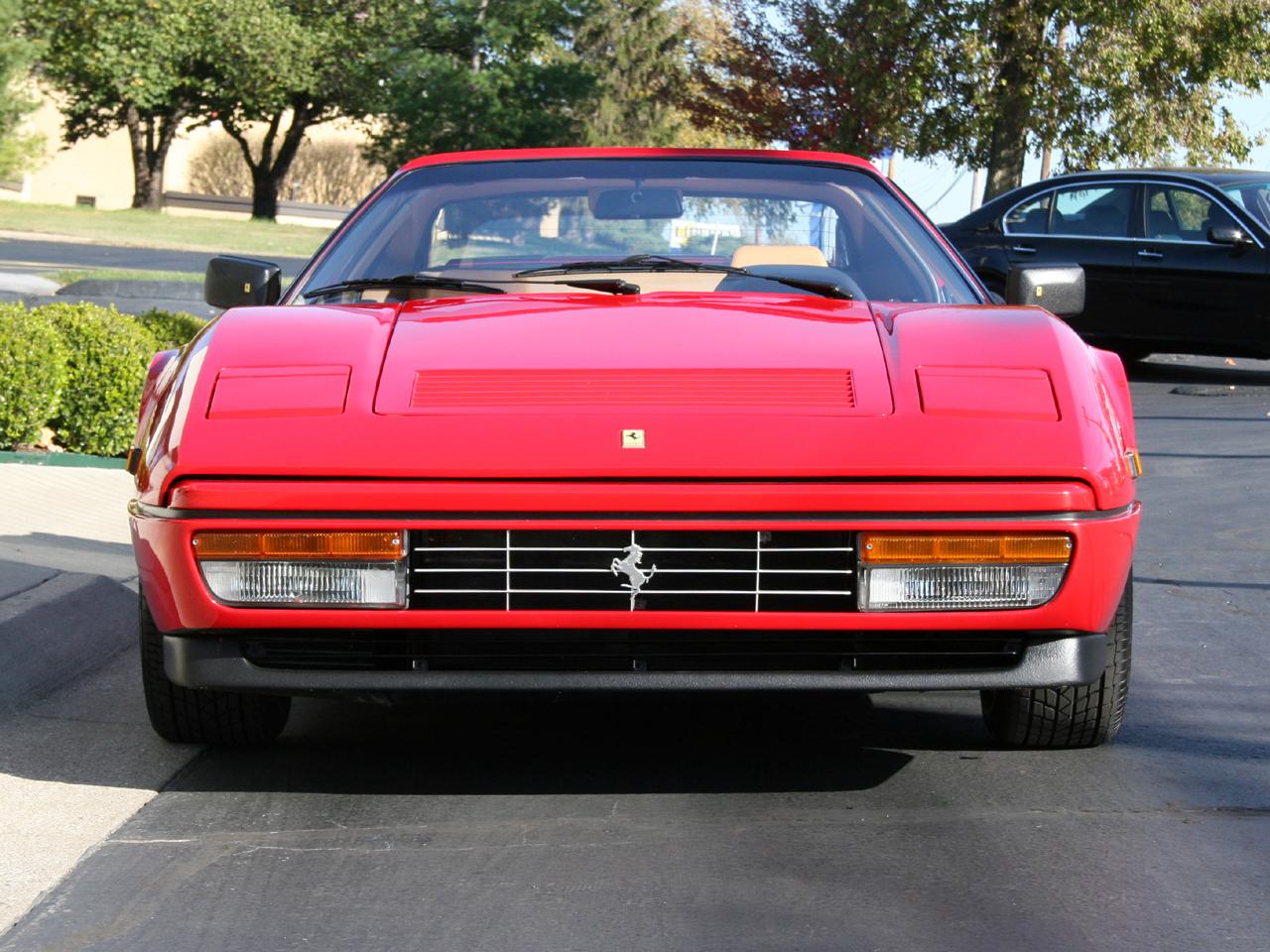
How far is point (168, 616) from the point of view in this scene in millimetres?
3602

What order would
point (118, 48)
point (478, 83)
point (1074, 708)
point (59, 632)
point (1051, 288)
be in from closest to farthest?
point (1074, 708)
point (1051, 288)
point (59, 632)
point (478, 83)
point (118, 48)

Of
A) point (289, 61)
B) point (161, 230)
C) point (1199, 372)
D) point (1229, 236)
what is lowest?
point (161, 230)

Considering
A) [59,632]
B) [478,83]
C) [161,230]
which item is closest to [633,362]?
[59,632]

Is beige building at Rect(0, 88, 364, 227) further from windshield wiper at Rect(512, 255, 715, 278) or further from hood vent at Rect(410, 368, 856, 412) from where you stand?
hood vent at Rect(410, 368, 856, 412)

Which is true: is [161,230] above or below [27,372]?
below

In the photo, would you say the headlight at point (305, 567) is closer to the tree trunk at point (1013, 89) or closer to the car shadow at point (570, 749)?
the car shadow at point (570, 749)

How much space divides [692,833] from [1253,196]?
1035 cm

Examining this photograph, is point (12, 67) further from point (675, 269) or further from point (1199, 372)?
point (675, 269)

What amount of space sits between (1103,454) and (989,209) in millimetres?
10416

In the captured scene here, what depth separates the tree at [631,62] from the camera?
5475 centimetres

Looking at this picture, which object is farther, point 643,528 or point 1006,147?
point 1006,147

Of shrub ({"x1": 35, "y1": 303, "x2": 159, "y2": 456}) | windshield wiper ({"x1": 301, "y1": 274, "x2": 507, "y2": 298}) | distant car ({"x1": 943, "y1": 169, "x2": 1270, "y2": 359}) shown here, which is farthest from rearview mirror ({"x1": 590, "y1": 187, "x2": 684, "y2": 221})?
distant car ({"x1": 943, "y1": 169, "x2": 1270, "y2": 359})

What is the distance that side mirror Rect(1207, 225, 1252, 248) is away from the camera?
12.3m

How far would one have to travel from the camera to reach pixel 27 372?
9148mm
